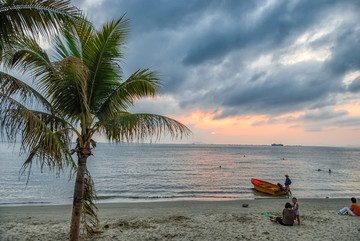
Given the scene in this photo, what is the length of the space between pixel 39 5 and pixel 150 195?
2096 centimetres

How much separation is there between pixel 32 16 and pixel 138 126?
3.34 metres

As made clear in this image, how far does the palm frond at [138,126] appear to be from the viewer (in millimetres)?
6355

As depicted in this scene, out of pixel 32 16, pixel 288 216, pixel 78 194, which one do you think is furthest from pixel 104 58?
pixel 288 216

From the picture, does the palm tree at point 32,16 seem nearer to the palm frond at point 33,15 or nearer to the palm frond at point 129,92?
the palm frond at point 33,15

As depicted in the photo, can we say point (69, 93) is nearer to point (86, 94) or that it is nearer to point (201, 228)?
point (86, 94)

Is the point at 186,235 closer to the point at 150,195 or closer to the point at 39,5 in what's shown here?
the point at 39,5

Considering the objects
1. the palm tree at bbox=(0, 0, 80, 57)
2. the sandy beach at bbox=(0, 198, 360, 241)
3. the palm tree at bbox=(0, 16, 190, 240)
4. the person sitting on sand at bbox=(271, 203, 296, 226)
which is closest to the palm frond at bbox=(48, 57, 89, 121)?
the palm tree at bbox=(0, 16, 190, 240)

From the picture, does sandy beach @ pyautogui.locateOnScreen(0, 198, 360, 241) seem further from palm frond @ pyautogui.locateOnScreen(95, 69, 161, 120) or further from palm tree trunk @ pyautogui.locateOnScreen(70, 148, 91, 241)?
palm frond @ pyautogui.locateOnScreen(95, 69, 161, 120)

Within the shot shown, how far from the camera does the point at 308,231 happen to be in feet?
32.0

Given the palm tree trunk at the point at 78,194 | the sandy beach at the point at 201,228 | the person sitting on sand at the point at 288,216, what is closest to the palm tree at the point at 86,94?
the palm tree trunk at the point at 78,194

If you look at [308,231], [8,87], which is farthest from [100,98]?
[308,231]

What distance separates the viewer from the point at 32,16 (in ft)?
13.9

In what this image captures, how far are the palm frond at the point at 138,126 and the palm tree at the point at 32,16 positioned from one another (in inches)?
107

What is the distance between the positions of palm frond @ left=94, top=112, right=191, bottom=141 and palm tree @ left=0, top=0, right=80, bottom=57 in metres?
2.71
